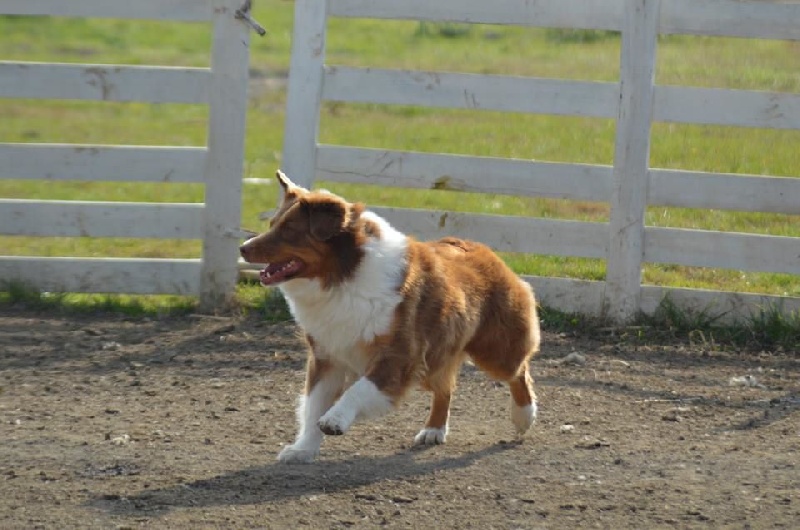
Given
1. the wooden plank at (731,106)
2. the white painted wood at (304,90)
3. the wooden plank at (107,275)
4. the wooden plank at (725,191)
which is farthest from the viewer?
Result: the wooden plank at (107,275)

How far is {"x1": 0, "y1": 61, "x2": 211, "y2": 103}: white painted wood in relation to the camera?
8047 mm

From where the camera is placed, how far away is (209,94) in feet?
26.6

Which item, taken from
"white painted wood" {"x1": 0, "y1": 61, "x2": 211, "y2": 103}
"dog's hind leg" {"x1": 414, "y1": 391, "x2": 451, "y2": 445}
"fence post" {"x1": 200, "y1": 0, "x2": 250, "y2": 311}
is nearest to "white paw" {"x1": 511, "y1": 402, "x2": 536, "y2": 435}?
"dog's hind leg" {"x1": 414, "y1": 391, "x2": 451, "y2": 445}

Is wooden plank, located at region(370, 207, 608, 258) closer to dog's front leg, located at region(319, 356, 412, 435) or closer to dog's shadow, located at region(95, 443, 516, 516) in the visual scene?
dog's shadow, located at region(95, 443, 516, 516)

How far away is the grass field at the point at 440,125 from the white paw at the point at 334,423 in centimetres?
366

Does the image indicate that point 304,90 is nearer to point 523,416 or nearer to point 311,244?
point 311,244

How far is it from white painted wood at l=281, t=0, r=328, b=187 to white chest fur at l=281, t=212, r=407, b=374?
2.49 meters

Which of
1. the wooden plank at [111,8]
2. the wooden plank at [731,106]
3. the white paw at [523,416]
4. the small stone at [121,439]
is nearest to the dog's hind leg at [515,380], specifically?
the white paw at [523,416]

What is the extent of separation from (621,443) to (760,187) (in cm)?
252

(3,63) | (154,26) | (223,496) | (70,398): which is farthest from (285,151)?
(154,26)

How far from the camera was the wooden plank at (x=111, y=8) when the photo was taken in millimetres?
8031

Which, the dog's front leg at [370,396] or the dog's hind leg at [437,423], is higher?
the dog's front leg at [370,396]

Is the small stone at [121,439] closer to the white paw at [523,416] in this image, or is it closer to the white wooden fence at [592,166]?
the white paw at [523,416]

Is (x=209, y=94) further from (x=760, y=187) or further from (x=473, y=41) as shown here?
(x=473, y=41)
